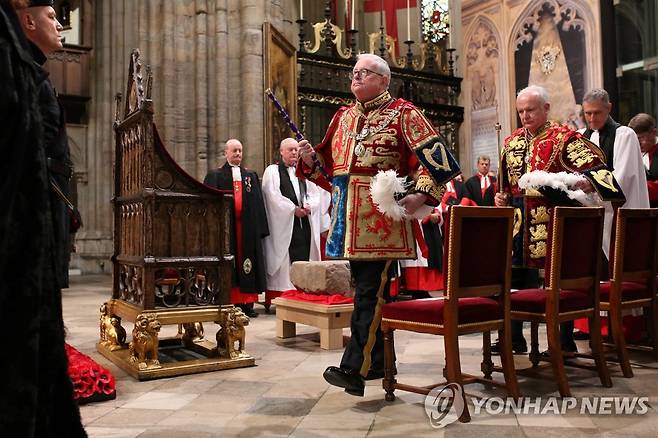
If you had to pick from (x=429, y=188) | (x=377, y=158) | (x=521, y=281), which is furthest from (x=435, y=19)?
(x=429, y=188)

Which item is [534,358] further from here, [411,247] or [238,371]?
[238,371]

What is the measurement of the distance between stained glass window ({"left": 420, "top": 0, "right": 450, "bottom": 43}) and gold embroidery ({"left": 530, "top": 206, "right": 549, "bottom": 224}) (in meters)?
11.5

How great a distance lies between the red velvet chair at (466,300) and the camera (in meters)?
3.04

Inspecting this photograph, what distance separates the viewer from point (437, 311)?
3.10 metres

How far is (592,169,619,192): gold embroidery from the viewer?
3938 millimetres

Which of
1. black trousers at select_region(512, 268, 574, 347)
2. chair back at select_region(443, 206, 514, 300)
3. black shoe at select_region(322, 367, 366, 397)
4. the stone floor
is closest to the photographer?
the stone floor

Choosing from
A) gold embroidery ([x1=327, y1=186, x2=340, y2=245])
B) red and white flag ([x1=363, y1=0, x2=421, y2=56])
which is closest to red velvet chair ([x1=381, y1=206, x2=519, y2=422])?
gold embroidery ([x1=327, y1=186, x2=340, y2=245])

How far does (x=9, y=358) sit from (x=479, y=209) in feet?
6.94

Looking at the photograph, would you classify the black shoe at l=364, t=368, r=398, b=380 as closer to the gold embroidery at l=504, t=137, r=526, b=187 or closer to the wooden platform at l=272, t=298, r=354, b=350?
the wooden platform at l=272, t=298, r=354, b=350

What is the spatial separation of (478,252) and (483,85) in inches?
455

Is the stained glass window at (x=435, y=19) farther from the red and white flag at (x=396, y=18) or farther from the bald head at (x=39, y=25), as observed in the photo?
the bald head at (x=39, y=25)

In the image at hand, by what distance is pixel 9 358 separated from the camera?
65.6 inches

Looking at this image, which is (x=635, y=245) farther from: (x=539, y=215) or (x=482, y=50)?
(x=482, y=50)

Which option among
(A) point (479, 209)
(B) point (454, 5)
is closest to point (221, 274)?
(A) point (479, 209)
